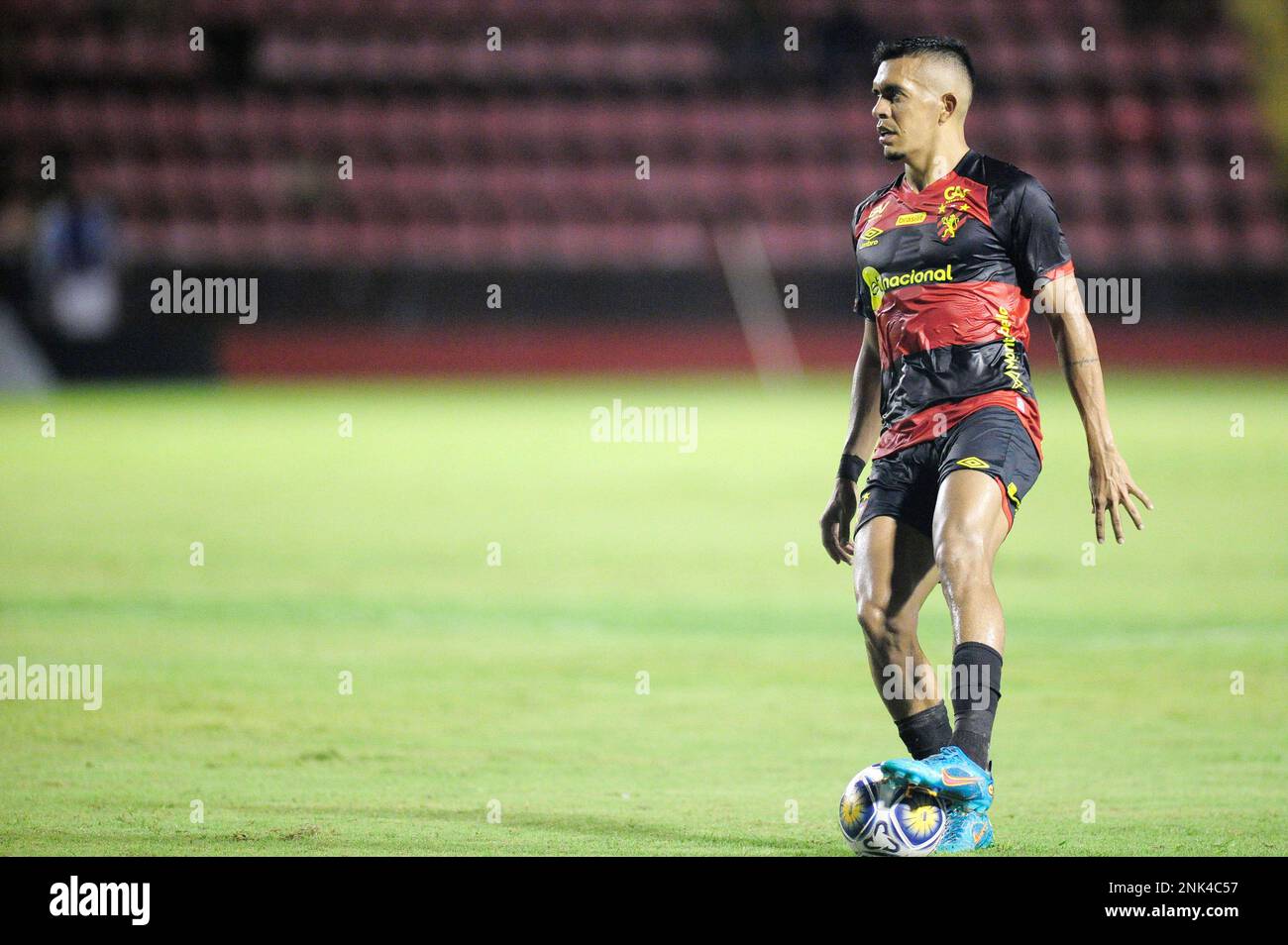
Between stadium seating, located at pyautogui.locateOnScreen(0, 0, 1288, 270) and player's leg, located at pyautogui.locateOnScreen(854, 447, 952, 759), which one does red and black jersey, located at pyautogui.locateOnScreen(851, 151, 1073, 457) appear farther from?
stadium seating, located at pyautogui.locateOnScreen(0, 0, 1288, 270)

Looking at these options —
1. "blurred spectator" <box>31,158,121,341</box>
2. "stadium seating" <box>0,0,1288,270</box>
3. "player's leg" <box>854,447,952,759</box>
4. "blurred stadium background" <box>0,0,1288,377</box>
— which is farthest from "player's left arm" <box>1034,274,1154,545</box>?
"stadium seating" <box>0,0,1288,270</box>

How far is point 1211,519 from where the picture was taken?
13.9 meters

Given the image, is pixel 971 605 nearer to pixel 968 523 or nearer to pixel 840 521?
pixel 968 523

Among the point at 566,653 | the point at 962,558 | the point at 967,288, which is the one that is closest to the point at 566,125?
the point at 566,653

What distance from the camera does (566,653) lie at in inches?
362

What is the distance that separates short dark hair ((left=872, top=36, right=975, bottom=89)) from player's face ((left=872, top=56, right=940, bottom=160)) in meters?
0.04

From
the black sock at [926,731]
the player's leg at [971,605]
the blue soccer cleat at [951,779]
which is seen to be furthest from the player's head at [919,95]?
the blue soccer cleat at [951,779]

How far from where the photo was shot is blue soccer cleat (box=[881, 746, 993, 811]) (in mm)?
5215

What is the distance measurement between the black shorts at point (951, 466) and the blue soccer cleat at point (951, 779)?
0.74 meters

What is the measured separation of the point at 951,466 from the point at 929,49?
1288mm
